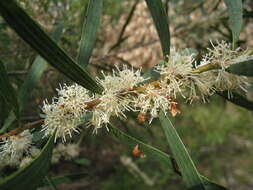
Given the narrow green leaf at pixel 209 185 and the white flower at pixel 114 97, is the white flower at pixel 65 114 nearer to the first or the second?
the white flower at pixel 114 97

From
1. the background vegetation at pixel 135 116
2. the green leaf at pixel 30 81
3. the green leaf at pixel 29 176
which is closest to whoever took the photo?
the green leaf at pixel 29 176

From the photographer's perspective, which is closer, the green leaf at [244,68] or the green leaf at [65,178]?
the green leaf at [244,68]

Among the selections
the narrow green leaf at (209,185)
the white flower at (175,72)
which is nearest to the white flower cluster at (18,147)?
the white flower at (175,72)

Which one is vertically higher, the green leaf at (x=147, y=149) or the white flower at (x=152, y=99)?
the white flower at (x=152, y=99)

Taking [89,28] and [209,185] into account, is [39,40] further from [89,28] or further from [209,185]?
[209,185]

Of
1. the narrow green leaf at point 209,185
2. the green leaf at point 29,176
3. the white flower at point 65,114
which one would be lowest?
the narrow green leaf at point 209,185

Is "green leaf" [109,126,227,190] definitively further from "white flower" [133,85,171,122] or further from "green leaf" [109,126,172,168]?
"white flower" [133,85,171,122]

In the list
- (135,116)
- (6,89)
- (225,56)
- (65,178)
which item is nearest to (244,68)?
(225,56)

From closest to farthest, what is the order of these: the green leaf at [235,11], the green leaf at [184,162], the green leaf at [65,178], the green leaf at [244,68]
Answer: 1. the green leaf at [244,68]
2. the green leaf at [184,162]
3. the green leaf at [235,11]
4. the green leaf at [65,178]
